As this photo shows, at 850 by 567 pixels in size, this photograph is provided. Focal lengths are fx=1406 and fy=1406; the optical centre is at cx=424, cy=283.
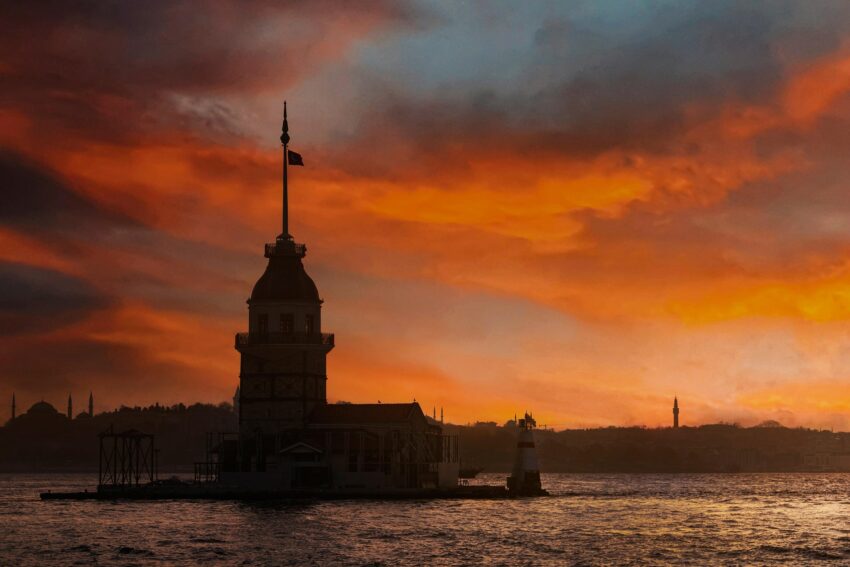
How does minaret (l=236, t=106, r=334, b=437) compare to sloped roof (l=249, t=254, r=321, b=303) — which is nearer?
minaret (l=236, t=106, r=334, b=437)

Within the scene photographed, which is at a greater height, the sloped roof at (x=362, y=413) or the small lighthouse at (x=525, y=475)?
the sloped roof at (x=362, y=413)

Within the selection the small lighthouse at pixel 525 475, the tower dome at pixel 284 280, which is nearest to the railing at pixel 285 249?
the tower dome at pixel 284 280

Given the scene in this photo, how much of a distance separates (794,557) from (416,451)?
53741 millimetres

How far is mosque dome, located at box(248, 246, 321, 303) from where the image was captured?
5497 inches

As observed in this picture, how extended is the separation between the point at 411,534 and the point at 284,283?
154ft

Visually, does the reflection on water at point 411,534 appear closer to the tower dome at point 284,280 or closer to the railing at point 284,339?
the railing at point 284,339

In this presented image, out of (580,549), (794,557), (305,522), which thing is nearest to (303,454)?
(305,522)

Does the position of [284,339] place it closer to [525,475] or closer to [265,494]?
[265,494]

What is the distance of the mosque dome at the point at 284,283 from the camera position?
458 feet

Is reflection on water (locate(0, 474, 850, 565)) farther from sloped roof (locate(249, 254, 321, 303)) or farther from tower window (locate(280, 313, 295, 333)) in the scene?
sloped roof (locate(249, 254, 321, 303))

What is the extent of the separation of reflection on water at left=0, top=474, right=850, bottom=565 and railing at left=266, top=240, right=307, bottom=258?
26.0m

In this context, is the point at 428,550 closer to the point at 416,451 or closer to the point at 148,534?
the point at 148,534

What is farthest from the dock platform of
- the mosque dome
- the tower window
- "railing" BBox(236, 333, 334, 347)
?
the mosque dome

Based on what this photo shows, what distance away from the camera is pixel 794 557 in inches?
3511
